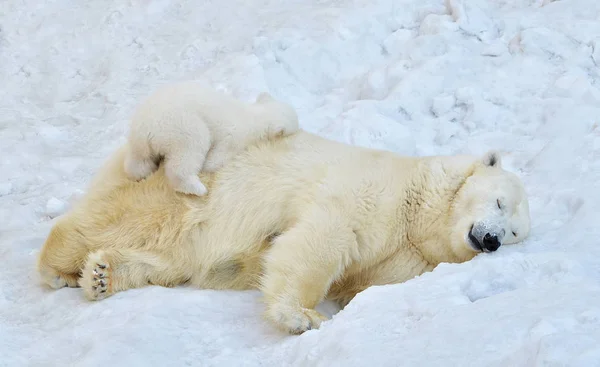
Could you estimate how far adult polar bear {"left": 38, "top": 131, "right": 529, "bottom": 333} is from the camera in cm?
382

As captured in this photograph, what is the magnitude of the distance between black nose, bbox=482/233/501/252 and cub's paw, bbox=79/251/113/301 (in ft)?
6.89

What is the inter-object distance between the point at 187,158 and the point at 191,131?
16 centimetres

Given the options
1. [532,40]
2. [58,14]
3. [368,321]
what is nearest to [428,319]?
[368,321]

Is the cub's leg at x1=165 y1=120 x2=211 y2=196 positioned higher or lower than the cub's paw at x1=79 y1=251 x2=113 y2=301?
higher

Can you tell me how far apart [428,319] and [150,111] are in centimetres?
224

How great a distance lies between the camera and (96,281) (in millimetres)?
3816

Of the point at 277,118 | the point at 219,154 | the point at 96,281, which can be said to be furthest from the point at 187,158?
the point at 96,281

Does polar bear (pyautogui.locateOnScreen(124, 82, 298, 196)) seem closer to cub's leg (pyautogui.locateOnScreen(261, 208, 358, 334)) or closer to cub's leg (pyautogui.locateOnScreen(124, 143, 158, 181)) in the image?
cub's leg (pyautogui.locateOnScreen(124, 143, 158, 181))

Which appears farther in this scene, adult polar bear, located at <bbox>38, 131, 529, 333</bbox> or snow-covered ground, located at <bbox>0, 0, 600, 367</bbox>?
adult polar bear, located at <bbox>38, 131, 529, 333</bbox>

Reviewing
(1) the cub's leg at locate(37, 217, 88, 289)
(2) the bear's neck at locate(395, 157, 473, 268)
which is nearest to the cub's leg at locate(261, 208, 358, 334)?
(2) the bear's neck at locate(395, 157, 473, 268)

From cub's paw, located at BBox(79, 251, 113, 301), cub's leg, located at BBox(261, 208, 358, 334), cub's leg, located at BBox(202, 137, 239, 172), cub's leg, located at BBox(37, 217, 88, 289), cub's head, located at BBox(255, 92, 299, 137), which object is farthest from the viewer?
cub's head, located at BBox(255, 92, 299, 137)

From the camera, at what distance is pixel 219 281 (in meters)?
4.09

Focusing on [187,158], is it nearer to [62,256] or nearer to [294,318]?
[62,256]

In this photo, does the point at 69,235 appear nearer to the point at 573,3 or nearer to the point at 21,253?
the point at 21,253
